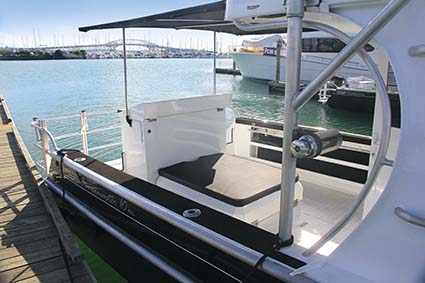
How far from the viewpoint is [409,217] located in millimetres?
1030

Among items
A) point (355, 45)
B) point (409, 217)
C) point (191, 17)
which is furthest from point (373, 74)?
point (191, 17)

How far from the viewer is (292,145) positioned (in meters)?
1.24

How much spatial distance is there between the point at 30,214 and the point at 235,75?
34.6 metres

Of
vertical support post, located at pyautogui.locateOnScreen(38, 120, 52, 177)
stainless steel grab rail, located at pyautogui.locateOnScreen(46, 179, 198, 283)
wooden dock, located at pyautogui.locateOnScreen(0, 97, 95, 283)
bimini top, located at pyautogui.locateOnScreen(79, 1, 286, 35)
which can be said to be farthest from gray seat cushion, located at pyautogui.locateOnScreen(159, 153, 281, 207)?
vertical support post, located at pyautogui.locateOnScreen(38, 120, 52, 177)

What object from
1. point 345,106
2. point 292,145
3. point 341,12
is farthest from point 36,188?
point 345,106

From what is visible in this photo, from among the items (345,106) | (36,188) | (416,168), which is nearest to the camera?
(416,168)

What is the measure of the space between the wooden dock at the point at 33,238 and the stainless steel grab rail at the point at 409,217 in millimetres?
1964

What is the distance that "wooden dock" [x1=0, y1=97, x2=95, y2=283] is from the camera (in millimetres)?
2395

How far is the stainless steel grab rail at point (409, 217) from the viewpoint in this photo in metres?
1.01

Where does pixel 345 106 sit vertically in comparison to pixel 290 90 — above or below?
below

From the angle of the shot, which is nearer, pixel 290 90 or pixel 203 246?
pixel 290 90

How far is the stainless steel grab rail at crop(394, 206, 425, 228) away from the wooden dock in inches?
77.3

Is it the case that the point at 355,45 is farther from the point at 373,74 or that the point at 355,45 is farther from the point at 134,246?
the point at 134,246

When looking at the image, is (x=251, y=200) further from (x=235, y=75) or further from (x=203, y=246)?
(x=235, y=75)
